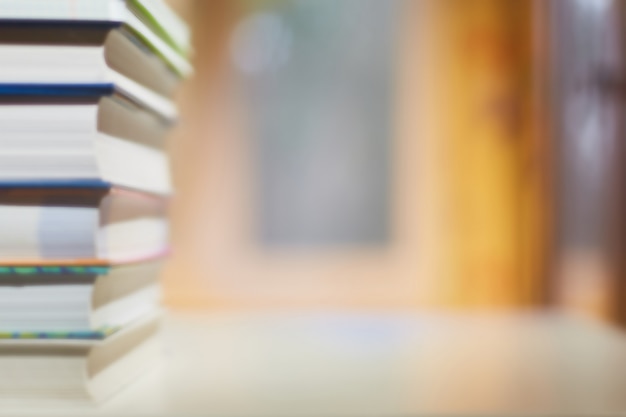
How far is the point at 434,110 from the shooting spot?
1.63 m

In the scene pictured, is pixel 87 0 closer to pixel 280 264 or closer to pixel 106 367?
pixel 106 367

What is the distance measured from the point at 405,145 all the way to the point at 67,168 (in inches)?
48.5

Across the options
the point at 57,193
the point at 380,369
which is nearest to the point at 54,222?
the point at 57,193

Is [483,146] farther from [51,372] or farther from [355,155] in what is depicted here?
[51,372]

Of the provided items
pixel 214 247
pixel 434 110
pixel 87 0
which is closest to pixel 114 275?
pixel 87 0

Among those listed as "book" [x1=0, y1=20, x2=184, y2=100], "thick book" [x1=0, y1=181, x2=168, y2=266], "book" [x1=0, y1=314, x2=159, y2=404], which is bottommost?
"book" [x1=0, y1=314, x2=159, y2=404]

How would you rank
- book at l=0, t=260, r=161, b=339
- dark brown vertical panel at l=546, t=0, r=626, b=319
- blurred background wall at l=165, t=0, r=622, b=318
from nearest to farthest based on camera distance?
1. book at l=0, t=260, r=161, b=339
2. dark brown vertical panel at l=546, t=0, r=626, b=319
3. blurred background wall at l=165, t=0, r=622, b=318

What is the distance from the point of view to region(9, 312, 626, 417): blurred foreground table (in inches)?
19.9

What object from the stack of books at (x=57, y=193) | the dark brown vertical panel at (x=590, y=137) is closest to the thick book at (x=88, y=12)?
the stack of books at (x=57, y=193)

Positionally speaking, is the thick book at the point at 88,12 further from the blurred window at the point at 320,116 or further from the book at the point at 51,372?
the blurred window at the point at 320,116

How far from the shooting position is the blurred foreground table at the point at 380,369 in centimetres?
51

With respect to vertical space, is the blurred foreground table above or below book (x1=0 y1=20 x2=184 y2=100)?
below

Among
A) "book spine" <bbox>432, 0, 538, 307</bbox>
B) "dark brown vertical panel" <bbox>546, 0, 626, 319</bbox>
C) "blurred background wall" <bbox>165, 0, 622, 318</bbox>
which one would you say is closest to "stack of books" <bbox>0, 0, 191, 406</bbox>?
"dark brown vertical panel" <bbox>546, 0, 626, 319</bbox>

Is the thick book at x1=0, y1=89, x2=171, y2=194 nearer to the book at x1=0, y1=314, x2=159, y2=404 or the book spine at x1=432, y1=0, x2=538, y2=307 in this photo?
the book at x1=0, y1=314, x2=159, y2=404
